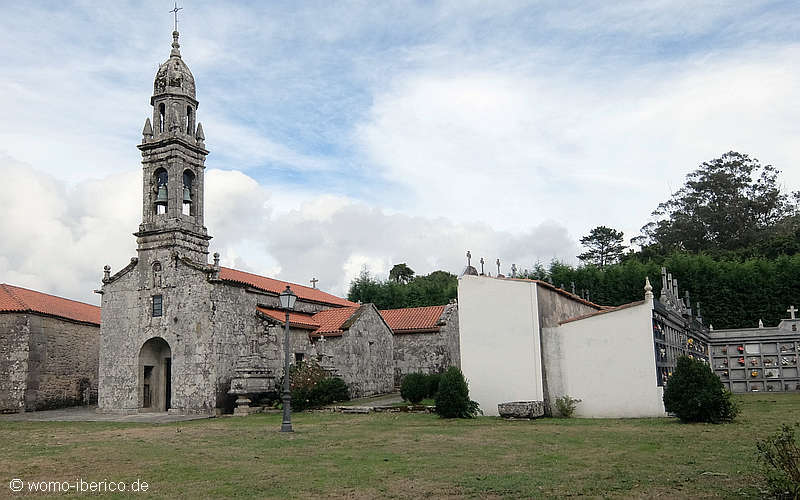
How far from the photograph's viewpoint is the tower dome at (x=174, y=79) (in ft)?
96.0

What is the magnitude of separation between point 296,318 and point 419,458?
2013cm

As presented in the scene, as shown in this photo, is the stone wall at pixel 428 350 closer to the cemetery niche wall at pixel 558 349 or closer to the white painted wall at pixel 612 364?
the cemetery niche wall at pixel 558 349

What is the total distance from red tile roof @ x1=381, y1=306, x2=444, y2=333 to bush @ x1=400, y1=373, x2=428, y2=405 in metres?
7.99

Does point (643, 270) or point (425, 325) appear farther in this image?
point (643, 270)

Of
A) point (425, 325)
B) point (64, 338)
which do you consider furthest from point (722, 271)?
point (64, 338)

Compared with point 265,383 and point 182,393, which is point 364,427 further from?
point 182,393

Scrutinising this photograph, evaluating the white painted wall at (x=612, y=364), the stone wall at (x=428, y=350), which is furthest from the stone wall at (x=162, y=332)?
the white painted wall at (x=612, y=364)

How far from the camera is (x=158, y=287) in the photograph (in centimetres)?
2766

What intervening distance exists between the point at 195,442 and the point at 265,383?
10.6 meters

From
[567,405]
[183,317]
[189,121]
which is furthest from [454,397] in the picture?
[189,121]

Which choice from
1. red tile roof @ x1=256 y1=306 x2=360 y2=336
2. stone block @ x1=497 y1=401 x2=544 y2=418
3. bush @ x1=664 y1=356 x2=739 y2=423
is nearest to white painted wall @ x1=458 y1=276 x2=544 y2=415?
stone block @ x1=497 y1=401 x2=544 y2=418

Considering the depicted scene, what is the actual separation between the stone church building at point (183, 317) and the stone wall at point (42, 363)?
441 centimetres

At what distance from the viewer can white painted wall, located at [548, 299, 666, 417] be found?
19.4m

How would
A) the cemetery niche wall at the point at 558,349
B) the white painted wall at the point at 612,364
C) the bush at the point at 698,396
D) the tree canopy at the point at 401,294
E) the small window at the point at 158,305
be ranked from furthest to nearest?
the tree canopy at the point at 401,294 → the small window at the point at 158,305 → the cemetery niche wall at the point at 558,349 → the white painted wall at the point at 612,364 → the bush at the point at 698,396
